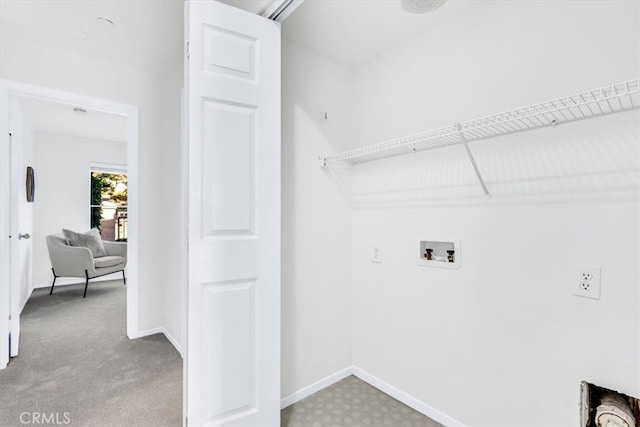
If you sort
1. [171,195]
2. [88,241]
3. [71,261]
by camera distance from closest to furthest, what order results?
[171,195], [71,261], [88,241]

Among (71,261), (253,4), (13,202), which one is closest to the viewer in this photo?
(253,4)

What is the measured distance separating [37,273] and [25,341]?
2628 mm

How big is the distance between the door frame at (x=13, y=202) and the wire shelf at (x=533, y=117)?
2.13m

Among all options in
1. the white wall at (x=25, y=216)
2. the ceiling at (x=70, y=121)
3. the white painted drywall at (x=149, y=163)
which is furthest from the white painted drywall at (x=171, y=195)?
the white wall at (x=25, y=216)

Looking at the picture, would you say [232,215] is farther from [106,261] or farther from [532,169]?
[106,261]

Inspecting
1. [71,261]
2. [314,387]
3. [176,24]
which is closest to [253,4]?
[176,24]

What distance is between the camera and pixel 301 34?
6.30 feet

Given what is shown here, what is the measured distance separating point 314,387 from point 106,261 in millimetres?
3961

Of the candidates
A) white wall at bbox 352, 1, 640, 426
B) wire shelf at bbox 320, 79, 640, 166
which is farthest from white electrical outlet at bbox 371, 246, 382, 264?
wire shelf at bbox 320, 79, 640, 166

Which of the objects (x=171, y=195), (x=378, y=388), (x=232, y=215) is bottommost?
(x=378, y=388)

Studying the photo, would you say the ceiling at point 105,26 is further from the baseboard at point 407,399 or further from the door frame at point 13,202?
the baseboard at point 407,399

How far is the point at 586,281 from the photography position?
1.25m

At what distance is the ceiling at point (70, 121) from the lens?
3678mm

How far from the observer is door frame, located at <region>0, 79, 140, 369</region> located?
2.23 m
